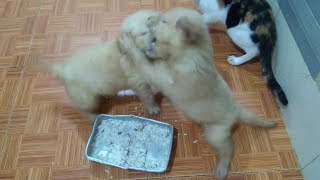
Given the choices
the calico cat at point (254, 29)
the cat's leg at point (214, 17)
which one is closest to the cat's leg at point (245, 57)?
the calico cat at point (254, 29)

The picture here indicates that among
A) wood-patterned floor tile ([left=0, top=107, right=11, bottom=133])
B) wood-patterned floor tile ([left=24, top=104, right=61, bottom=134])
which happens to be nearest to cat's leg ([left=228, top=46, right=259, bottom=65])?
wood-patterned floor tile ([left=24, top=104, right=61, bottom=134])

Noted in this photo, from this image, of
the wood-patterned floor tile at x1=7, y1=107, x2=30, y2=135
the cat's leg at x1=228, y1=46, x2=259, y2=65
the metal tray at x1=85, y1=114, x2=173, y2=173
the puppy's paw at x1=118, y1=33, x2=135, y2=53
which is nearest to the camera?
the puppy's paw at x1=118, y1=33, x2=135, y2=53

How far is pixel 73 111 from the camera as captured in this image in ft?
6.19

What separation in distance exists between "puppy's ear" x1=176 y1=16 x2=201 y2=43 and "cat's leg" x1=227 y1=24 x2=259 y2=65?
762 mm

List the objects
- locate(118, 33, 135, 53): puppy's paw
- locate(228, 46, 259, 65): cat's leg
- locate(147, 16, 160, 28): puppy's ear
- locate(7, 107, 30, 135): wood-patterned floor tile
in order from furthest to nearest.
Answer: locate(228, 46, 259, 65): cat's leg
locate(7, 107, 30, 135): wood-patterned floor tile
locate(118, 33, 135, 53): puppy's paw
locate(147, 16, 160, 28): puppy's ear

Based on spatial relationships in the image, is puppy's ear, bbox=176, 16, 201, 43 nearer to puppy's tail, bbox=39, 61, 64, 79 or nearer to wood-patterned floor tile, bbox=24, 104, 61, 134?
puppy's tail, bbox=39, 61, 64, 79

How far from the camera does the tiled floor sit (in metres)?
1.69

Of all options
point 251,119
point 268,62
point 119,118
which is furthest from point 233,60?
point 119,118

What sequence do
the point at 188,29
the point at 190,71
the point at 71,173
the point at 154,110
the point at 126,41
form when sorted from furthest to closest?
the point at 154,110 < the point at 71,173 < the point at 126,41 < the point at 190,71 < the point at 188,29

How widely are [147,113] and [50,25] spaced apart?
983 mm

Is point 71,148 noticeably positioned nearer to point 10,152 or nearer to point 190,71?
point 10,152

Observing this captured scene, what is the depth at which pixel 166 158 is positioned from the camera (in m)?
1.64

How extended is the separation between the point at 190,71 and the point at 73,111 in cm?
87

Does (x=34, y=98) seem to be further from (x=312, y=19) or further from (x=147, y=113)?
(x=312, y=19)
